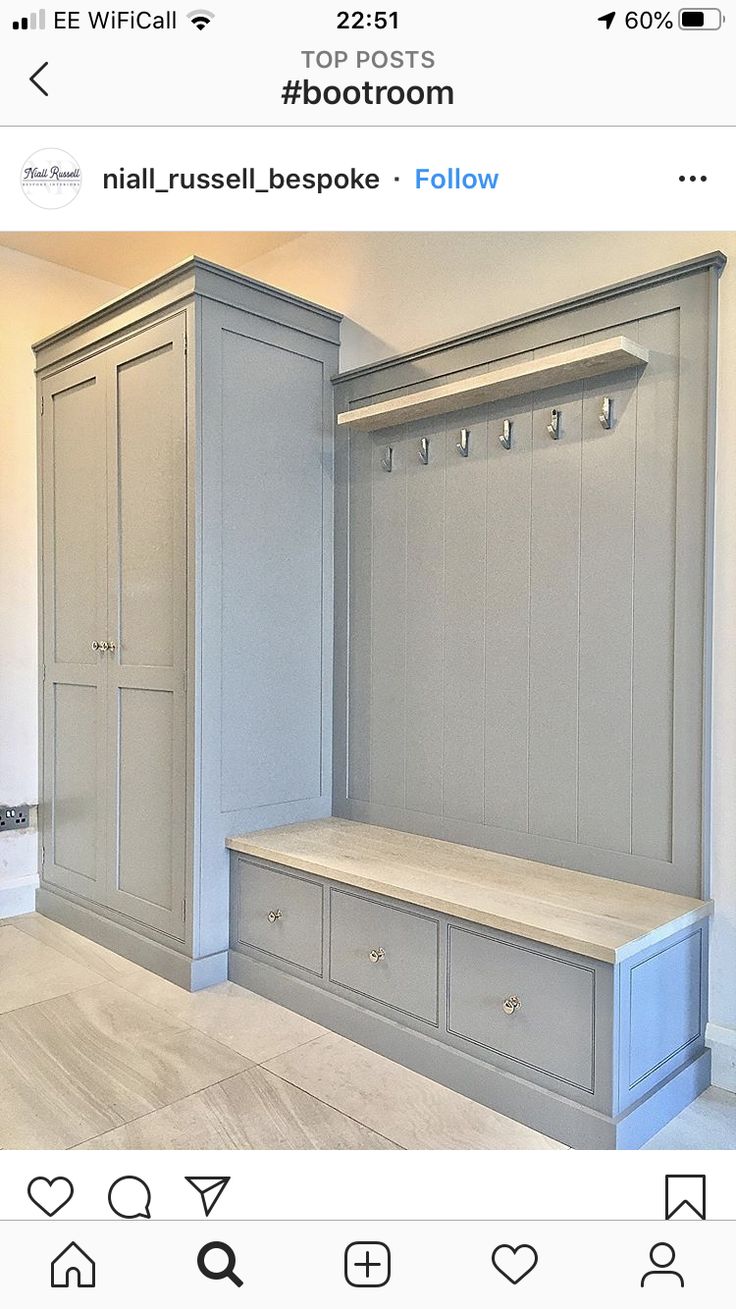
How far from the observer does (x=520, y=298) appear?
2166mm

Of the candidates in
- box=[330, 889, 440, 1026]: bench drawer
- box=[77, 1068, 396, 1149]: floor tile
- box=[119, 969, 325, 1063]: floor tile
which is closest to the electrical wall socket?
box=[119, 969, 325, 1063]: floor tile

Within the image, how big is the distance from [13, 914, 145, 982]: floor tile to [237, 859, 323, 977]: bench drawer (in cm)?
40

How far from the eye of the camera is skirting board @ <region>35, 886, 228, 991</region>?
227 cm

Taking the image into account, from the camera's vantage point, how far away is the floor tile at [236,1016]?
1.94 meters

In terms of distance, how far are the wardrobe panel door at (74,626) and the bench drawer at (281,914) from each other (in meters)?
0.61
